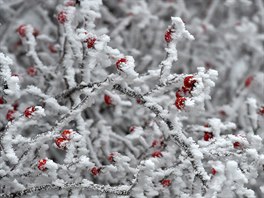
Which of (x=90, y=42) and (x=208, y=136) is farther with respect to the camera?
(x=208, y=136)

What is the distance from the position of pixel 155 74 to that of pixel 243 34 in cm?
158

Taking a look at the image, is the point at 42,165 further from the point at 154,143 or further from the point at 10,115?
the point at 154,143

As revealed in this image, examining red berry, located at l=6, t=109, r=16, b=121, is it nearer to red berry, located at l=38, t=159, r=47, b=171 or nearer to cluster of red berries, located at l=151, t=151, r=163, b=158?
red berry, located at l=38, t=159, r=47, b=171

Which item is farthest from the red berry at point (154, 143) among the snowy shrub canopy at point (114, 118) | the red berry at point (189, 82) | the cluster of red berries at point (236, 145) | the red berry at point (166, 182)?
the red berry at point (189, 82)

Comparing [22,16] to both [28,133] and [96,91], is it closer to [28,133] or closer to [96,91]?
[28,133]

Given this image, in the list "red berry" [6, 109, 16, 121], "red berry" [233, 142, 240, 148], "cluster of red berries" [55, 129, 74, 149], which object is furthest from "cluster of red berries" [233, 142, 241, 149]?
"red berry" [6, 109, 16, 121]

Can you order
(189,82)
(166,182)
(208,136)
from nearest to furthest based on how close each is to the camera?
(189,82) → (166,182) → (208,136)

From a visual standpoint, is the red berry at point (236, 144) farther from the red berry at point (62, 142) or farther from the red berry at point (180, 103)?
the red berry at point (62, 142)

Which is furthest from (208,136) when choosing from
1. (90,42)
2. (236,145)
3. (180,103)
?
(90,42)

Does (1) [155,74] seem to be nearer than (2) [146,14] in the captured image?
Yes

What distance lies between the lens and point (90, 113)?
236 centimetres

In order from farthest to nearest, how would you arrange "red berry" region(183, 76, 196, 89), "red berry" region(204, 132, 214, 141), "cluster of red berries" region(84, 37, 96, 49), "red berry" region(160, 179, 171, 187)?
"red berry" region(204, 132, 214, 141)
"red berry" region(160, 179, 171, 187)
"cluster of red berries" region(84, 37, 96, 49)
"red berry" region(183, 76, 196, 89)

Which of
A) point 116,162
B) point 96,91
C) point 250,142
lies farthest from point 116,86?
point 250,142

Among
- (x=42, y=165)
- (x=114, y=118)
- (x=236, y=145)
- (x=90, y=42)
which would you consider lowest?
(x=42, y=165)
